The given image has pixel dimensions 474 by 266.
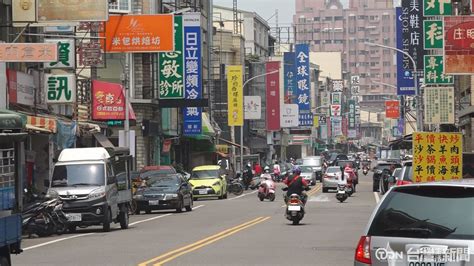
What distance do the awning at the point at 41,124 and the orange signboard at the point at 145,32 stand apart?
195 inches

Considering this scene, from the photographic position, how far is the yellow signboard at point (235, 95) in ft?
245

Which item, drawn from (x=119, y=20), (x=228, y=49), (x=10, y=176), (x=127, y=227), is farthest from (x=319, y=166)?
(x=10, y=176)

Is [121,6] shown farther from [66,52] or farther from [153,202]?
[153,202]

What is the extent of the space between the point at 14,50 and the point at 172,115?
38477 millimetres

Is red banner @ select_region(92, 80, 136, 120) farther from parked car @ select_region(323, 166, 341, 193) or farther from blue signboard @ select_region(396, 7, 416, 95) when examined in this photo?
blue signboard @ select_region(396, 7, 416, 95)

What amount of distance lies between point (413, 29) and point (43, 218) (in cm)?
3386

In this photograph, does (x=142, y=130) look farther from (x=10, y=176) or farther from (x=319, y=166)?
(x=10, y=176)

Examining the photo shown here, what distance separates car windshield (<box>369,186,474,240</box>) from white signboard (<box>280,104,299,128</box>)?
90486 mm

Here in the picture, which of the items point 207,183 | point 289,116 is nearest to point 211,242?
point 207,183

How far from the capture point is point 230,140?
308ft

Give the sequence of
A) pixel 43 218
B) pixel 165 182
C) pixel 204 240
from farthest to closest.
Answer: pixel 165 182 < pixel 43 218 < pixel 204 240

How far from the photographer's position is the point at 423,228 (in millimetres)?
9094

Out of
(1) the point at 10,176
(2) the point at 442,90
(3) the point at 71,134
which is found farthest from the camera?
(2) the point at 442,90

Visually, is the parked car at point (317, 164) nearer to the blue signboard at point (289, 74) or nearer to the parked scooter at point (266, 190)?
the blue signboard at point (289, 74)
